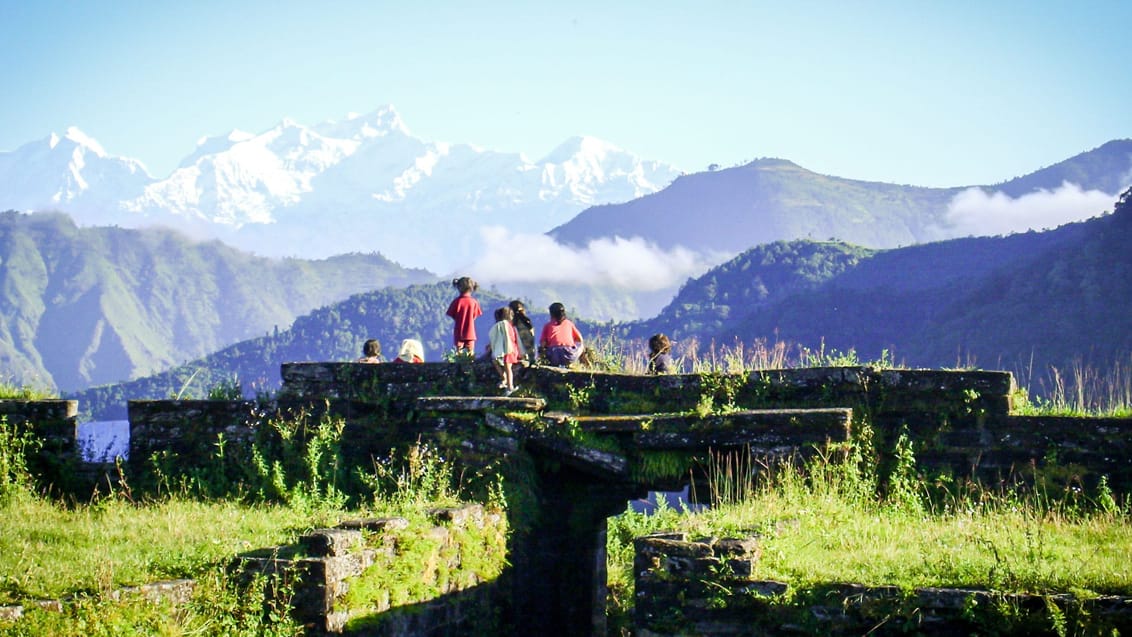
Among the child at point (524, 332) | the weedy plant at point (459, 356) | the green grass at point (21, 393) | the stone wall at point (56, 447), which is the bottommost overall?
the stone wall at point (56, 447)

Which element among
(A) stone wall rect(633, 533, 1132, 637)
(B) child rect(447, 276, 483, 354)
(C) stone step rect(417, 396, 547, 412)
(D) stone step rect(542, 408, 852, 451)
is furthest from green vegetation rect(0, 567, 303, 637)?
(B) child rect(447, 276, 483, 354)

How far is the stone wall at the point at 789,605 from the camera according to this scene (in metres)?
8.92

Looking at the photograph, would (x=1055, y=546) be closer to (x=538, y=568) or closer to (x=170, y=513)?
(x=538, y=568)

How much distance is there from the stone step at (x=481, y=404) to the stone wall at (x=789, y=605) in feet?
16.2

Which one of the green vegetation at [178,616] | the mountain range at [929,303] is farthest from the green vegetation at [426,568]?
the mountain range at [929,303]

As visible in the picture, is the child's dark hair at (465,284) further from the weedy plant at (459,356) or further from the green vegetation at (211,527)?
the green vegetation at (211,527)

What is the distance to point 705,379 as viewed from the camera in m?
16.1

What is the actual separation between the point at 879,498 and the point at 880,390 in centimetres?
186

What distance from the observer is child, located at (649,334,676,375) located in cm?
1777

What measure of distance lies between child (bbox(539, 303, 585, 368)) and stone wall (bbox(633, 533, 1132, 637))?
7126mm

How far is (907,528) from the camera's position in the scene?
11.7m

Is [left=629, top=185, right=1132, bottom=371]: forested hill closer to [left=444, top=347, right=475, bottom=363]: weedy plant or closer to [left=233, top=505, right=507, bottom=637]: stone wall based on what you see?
[left=444, top=347, right=475, bottom=363]: weedy plant

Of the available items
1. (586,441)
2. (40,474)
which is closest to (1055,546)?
(586,441)

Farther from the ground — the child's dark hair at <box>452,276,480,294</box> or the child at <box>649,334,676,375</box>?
the child's dark hair at <box>452,276,480,294</box>
